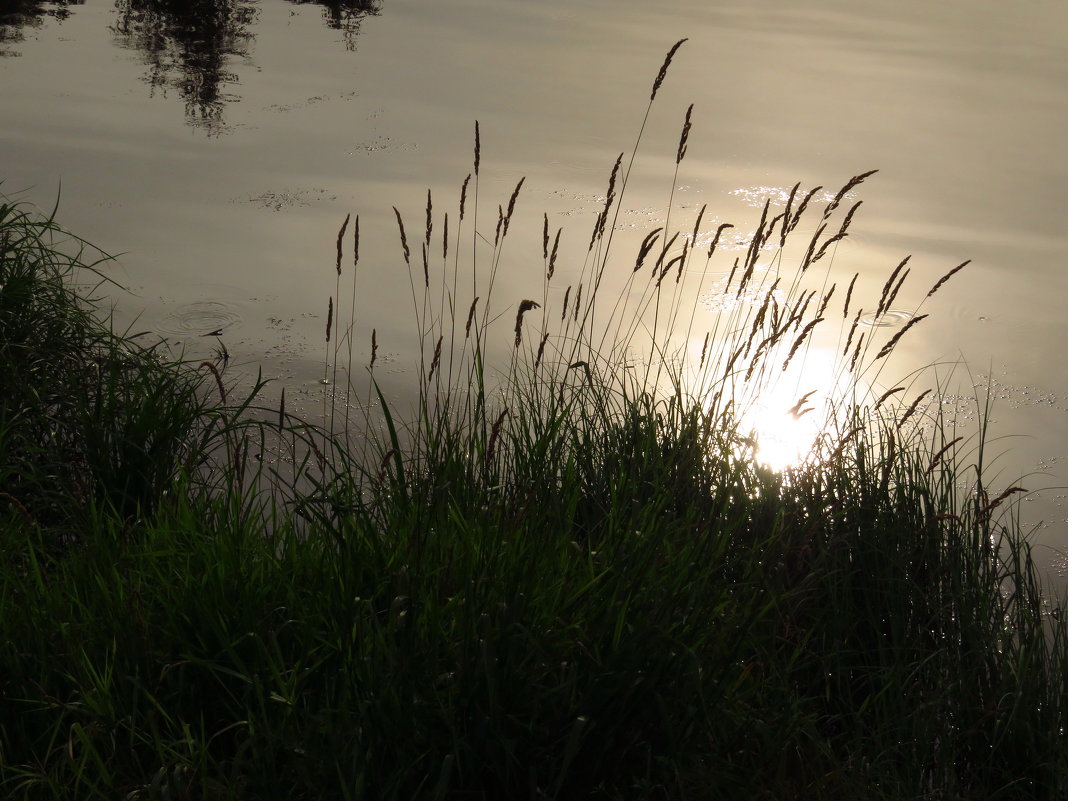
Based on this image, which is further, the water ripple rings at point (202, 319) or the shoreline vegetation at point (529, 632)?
the water ripple rings at point (202, 319)

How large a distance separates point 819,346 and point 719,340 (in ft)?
1.17

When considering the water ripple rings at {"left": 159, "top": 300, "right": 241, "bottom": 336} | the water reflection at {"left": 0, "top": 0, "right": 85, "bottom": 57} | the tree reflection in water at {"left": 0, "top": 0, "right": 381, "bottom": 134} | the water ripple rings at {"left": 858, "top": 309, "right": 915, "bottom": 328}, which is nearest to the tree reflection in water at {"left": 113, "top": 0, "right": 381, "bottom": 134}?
the tree reflection in water at {"left": 0, "top": 0, "right": 381, "bottom": 134}

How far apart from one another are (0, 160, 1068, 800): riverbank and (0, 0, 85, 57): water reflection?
523 centimetres

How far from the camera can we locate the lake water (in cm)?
385

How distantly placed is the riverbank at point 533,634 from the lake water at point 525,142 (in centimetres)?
99

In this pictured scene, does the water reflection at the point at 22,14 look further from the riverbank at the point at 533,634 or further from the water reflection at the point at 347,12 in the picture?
the riverbank at the point at 533,634

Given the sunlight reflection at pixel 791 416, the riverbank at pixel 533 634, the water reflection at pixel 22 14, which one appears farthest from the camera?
the water reflection at pixel 22 14

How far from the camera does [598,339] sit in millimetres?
3584

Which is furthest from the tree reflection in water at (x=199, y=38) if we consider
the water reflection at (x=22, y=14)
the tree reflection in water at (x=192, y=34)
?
the water reflection at (x=22, y=14)

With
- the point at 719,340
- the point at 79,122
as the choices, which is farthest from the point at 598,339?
the point at 79,122

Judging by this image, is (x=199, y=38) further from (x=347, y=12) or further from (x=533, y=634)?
(x=533, y=634)

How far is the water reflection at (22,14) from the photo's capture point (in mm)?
6723

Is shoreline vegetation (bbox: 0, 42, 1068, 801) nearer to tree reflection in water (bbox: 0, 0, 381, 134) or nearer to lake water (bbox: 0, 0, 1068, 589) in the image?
lake water (bbox: 0, 0, 1068, 589)

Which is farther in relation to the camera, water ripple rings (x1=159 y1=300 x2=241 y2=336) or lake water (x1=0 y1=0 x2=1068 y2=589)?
lake water (x1=0 y1=0 x2=1068 y2=589)
